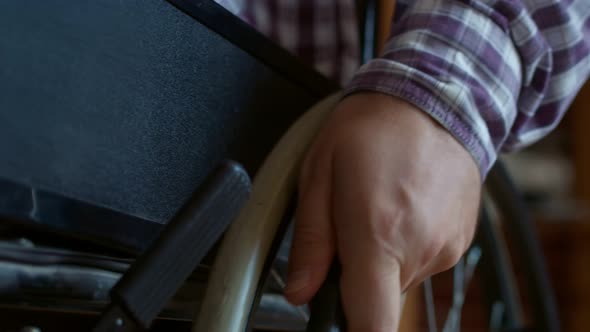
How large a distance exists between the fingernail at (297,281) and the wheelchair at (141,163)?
12 mm

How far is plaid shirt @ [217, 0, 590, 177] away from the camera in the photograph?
0.40 m

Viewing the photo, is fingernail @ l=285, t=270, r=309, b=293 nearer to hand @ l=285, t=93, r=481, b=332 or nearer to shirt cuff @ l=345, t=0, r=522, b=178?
hand @ l=285, t=93, r=481, b=332

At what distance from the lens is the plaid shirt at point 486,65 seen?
40 cm

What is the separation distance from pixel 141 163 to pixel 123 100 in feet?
0.10

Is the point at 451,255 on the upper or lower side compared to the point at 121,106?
lower

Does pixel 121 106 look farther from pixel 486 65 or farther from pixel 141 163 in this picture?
pixel 486 65

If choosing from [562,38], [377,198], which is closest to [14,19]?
[377,198]

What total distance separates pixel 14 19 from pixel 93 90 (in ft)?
0.15

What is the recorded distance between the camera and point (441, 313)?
259cm

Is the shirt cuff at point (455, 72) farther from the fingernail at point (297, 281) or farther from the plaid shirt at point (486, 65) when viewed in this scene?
the fingernail at point (297, 281)

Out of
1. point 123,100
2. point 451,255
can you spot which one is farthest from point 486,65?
point 123,100

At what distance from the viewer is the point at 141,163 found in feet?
1.11

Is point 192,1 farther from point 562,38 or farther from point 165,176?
point 562,38

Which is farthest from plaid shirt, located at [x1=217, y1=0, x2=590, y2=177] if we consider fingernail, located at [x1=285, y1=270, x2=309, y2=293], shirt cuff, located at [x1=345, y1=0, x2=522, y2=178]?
fingernail, located at [x1=285, y1=270, x2=309, y2=293]
